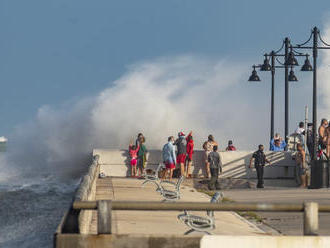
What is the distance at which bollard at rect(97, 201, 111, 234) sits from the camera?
10852mm

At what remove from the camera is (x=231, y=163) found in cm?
4147

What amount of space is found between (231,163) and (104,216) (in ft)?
101

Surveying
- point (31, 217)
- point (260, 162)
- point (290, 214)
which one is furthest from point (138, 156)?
point (290, 214)

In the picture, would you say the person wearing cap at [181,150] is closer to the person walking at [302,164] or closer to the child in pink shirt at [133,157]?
the child in pink shirt at [133,157]

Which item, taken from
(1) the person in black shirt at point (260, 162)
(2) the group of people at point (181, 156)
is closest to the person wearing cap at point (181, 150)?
(2) the group of people at point (181, 156)

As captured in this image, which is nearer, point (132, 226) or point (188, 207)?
point (188, 207)

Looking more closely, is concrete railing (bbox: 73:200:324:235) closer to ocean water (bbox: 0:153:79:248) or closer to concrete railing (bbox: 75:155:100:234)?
concrete railing (bbox: 75:155:100:234)

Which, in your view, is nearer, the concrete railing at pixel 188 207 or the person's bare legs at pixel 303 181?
the concrete railing at pixel 188 207

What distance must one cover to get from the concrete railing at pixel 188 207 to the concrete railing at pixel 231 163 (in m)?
Answer: 29.6

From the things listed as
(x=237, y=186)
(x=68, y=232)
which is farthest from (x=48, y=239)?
(x=237, y=186)

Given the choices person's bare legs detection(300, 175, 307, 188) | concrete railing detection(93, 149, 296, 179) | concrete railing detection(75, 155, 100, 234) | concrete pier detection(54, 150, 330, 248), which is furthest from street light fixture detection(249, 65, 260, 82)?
concrete railing detection(75, 155, 100, 234)

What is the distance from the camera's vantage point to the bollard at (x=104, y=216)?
10852 mm

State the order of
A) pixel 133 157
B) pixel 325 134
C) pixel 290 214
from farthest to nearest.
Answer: pixel 133 157 < pixel 325 134 < pixel 290 214

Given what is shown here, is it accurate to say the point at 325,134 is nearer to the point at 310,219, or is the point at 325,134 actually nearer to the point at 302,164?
the point at 302,164
